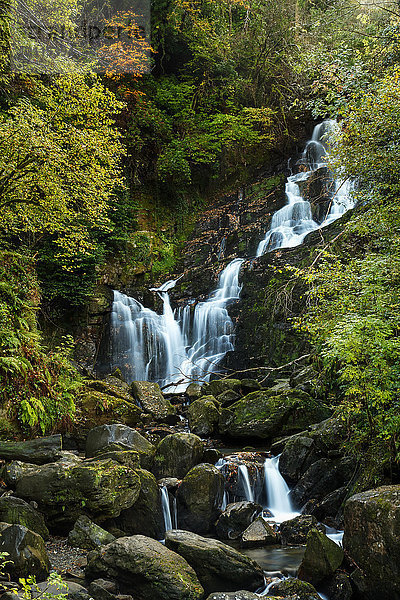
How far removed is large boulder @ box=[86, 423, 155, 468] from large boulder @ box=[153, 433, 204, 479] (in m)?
0.19

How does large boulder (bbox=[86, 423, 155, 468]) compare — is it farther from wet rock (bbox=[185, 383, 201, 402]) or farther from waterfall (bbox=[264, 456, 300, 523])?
wet rock (bbox=[185, 383, 201, 402])

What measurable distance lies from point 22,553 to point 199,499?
9.94ft

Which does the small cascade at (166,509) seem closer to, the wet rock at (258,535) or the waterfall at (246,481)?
the wet rock at (258,535)

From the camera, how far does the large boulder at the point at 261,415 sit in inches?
368

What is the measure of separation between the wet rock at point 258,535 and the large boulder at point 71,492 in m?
1.92

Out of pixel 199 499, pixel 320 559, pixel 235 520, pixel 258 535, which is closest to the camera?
pixel 320 559

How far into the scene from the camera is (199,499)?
6.92m

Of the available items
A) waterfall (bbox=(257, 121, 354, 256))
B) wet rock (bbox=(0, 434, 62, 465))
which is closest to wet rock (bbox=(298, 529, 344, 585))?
wet rock (bbox=(0, 434, 62, 465))

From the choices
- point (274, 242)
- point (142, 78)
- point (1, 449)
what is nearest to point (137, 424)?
point (1, 449)

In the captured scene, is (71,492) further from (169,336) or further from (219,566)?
(169,336)

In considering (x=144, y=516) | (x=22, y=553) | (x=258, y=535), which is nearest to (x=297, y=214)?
(x=258, y=535)

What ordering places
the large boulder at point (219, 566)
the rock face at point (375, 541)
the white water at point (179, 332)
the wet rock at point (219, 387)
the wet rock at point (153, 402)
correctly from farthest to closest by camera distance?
the white water at point (179, 332) < the wet rock at point (219, 387) < the wet rock at point (153, 402) < the large boulder at point (219, 566) < the rock face at point (375, 541)

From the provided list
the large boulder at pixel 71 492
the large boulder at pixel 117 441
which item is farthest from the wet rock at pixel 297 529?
the large boulder at pixel 117 441

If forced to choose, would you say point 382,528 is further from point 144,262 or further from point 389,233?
point 144,262
